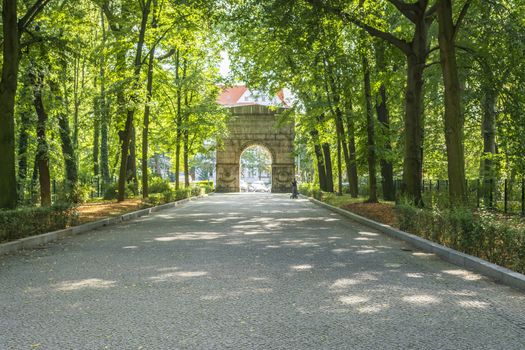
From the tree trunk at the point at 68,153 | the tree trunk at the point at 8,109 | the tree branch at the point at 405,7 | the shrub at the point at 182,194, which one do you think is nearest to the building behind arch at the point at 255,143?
the shrub at the point at 182,194

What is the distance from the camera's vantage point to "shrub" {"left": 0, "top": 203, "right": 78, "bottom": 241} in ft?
33.1

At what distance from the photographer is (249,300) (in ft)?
18.6

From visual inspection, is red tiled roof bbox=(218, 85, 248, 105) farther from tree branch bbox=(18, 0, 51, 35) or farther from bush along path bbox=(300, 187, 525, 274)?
bush along path bbox=(300, 187, 525, 274)

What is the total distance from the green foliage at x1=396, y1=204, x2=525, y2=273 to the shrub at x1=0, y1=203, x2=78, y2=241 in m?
8.17

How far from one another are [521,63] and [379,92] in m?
9.04

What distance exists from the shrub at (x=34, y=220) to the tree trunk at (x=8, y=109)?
2.75 ft

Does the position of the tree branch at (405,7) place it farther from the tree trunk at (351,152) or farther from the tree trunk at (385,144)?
the tree trunk at (351,152)

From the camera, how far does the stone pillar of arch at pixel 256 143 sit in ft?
190

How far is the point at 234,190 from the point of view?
58469 mm

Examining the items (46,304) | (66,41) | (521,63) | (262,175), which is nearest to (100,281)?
(46,304)

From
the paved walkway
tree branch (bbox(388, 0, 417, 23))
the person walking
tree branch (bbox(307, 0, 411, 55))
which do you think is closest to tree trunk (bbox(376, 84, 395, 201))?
tree branch (bbox(307, 0, 411, 55))

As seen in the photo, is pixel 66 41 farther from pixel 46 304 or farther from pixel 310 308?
pixel 310 308

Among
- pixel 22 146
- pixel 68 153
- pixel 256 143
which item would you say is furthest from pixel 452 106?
pixel 256 143

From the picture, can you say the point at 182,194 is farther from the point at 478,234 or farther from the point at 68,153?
the point at 478,234
